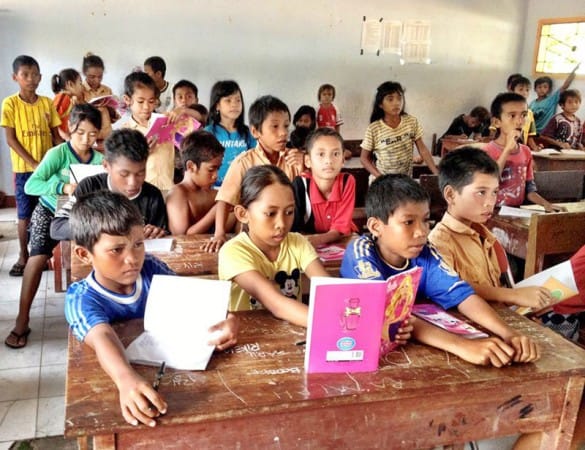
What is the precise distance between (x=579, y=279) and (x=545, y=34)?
6.26 m

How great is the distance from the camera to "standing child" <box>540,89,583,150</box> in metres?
5.95

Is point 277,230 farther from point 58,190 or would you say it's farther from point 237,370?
point 58,190

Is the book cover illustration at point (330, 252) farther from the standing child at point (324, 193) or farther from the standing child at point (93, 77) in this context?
the standing child at point (93, 77)

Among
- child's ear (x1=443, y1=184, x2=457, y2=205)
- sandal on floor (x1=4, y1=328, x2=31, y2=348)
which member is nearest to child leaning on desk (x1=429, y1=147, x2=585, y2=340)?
child's ear (x1=443, y1=184, x2=457, y2=205)

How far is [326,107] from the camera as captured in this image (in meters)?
6.40

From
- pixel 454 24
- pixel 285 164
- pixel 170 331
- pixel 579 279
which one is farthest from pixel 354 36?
pixel 170 331

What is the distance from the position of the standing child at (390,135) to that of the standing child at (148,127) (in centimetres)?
154

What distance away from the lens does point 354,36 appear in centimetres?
653

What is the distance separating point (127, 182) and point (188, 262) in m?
0.49

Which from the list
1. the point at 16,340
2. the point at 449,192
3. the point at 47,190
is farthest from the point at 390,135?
the point at 16,340

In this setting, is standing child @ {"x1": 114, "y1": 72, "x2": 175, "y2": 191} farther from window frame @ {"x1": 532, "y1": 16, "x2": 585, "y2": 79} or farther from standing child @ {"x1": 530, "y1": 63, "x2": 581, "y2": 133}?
window frame @ {"x1": 532, "y1": 16, "x2": 585, "y2": 79}

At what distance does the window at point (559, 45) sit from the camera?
6.70m

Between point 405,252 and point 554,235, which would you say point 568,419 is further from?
point 554,235

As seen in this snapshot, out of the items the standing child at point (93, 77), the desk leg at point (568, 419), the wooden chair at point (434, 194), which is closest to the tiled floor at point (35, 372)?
the desk leg at point (568, 419)
